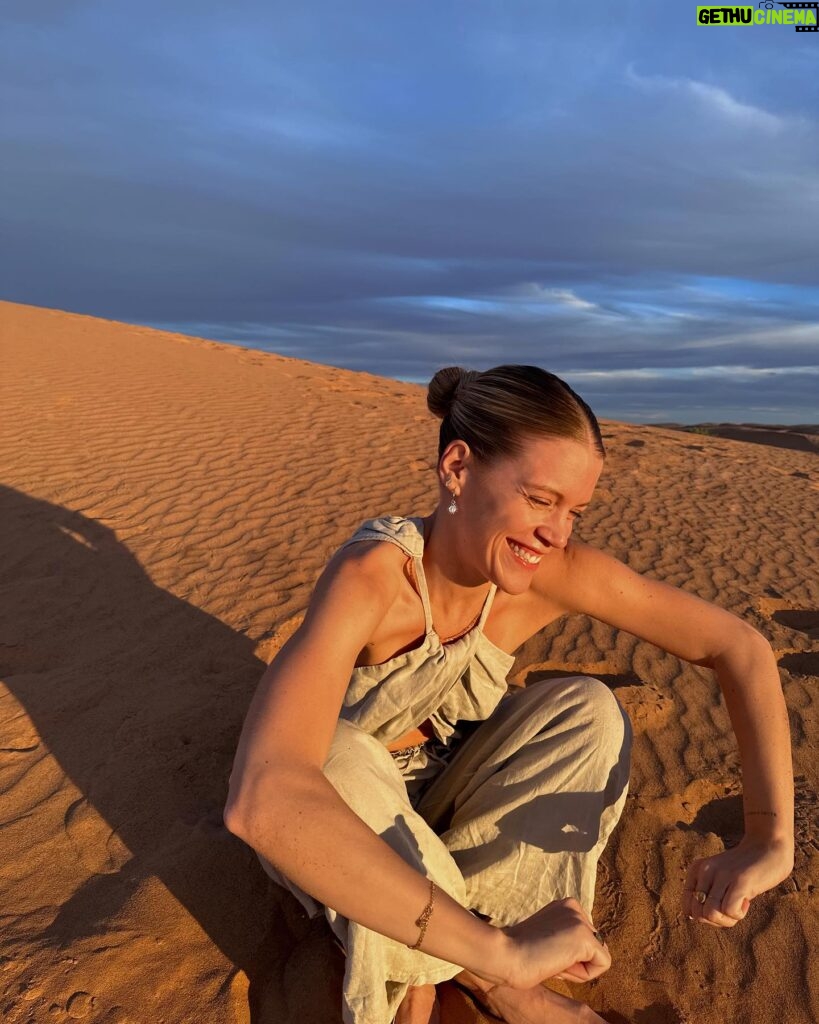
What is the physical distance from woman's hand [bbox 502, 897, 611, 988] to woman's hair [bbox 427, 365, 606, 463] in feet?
3.25

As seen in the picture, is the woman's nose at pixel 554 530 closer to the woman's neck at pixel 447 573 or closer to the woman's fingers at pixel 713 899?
the woman's neck at pixel 447 573

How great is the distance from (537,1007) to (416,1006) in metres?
0.30

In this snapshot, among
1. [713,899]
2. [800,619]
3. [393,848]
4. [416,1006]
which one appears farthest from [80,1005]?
[800,619]

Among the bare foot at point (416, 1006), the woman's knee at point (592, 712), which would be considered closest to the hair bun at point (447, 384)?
the woman's knee at point (592, 712)

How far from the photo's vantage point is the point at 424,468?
8.04 metres

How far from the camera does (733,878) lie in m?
1.70

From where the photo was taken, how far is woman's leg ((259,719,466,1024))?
173 centimetres

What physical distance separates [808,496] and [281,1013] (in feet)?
24.6

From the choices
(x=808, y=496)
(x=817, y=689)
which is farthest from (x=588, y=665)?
Answer: (x=808, y=496)

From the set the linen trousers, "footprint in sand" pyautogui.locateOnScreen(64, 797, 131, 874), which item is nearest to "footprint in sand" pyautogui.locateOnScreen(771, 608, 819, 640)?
the linen trousers

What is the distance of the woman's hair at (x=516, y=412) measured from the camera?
1.83 m

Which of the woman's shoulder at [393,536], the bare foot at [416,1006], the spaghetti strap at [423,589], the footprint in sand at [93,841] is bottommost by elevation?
the footprint in sand at [93,841]

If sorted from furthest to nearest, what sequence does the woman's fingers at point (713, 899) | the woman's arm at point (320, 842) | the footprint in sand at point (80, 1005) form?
the footprint in sand at point (80, 1005) → the woman's fingers at point (713, 899) → the woman's arm at point (320, 842)

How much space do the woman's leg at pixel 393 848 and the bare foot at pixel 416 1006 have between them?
0.28ft
